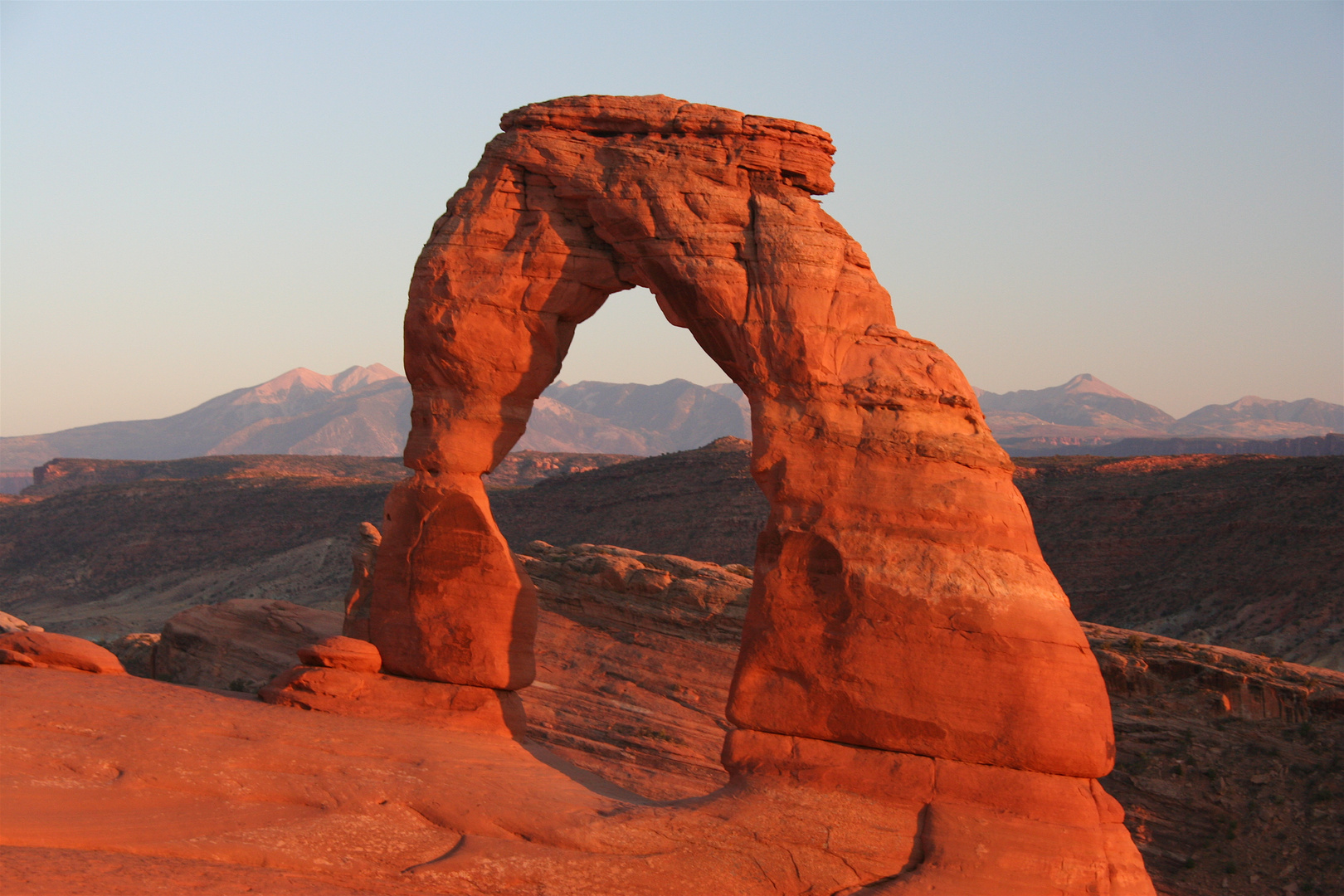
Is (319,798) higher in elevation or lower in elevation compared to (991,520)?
lower

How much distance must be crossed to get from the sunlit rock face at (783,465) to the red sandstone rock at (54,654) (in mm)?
3291

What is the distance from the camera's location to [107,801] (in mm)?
10211

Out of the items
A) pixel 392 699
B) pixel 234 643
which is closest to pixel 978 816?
pixel 392 699

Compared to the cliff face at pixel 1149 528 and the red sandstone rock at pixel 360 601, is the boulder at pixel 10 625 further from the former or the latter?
the cliff face at pixel 1149 528

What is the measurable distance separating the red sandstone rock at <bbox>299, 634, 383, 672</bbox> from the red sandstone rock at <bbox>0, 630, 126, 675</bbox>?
2.37 m

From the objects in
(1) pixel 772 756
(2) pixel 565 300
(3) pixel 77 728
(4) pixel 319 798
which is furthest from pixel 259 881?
(2) pixel 565 300

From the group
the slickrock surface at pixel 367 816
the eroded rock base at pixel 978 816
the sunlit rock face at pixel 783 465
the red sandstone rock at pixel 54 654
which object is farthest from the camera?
the red sandstone rock at pixel 54 654

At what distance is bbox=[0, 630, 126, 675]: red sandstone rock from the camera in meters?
13.9

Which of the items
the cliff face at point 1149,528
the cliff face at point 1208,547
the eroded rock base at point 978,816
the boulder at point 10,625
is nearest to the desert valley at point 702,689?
the eroded rock base at point 978,816

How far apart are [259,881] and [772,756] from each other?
16.9 ft

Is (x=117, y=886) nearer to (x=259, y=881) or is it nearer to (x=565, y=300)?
(x=259, y=881)

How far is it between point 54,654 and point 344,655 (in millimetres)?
3467

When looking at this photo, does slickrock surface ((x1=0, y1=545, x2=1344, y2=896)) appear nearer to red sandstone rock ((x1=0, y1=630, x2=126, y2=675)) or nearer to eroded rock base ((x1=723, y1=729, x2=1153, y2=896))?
red sandstone rock ((x1=0, y1=630, x2=126, y2=675))

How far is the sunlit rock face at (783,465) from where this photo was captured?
11.6 m
